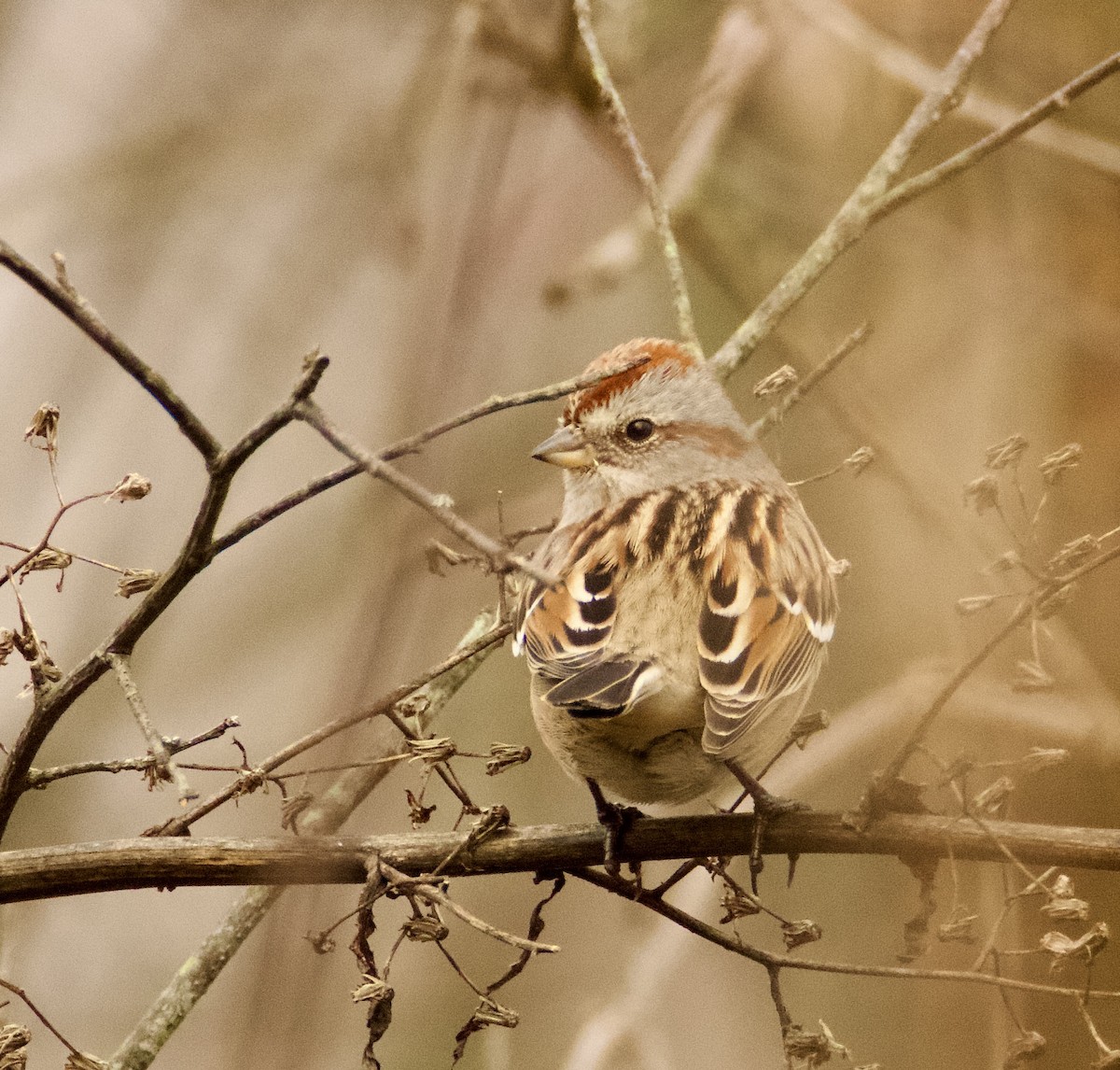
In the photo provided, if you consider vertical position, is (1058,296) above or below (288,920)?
above

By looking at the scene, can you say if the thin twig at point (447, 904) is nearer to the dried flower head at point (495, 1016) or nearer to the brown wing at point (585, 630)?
the dried flower head at point (495, 1016)

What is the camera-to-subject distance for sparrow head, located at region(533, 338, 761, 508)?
3.50 m

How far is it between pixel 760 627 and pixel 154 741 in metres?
1.55

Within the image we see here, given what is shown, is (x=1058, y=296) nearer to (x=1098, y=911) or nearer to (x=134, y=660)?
(x=1098, y=911)

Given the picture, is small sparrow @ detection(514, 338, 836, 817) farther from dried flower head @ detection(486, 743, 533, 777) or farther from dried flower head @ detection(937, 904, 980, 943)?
dried flower head @ detection(937, 904, 980, 943)

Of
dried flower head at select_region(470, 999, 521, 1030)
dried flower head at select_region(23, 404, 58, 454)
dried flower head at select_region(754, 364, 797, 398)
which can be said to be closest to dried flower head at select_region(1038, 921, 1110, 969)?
dried flower head at select_region(470, 999, 521, 1030)

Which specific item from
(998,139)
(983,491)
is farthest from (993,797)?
(998,139)

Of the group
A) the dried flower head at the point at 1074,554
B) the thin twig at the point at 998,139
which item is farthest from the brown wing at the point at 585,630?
the thin twig at the point at 998,139

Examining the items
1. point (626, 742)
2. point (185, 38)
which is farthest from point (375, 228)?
point (626, 742)

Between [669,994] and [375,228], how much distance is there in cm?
287

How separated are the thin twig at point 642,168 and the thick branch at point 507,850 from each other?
1300 mm

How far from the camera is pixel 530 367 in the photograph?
5.05 metres

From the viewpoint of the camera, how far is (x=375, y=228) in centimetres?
464

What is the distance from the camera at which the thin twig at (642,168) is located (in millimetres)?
2988
